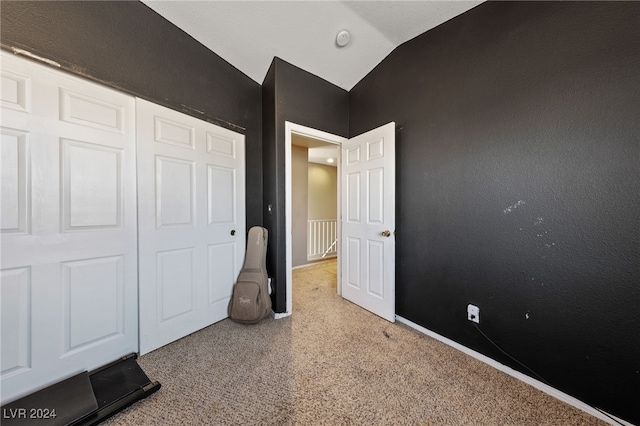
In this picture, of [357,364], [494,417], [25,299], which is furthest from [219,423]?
[494,417]

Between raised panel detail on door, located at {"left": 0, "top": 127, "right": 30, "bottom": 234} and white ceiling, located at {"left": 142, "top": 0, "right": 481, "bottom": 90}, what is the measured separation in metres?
1.30

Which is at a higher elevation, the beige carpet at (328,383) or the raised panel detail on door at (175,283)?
the raised panel detail on door at (175,283)

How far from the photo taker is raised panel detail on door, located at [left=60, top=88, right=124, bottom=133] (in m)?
1.34

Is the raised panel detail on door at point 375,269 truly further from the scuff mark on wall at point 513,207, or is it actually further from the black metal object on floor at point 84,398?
the black metal object on floor at point 84,398

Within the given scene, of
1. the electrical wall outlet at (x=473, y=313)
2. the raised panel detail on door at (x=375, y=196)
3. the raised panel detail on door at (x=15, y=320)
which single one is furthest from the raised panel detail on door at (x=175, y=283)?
the electrical wall outlet at (x=473, y=313)

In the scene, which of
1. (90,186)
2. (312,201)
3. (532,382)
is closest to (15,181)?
(90,186)

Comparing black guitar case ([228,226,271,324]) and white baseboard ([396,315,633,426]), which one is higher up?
black guitar case ([228,226,271,324])

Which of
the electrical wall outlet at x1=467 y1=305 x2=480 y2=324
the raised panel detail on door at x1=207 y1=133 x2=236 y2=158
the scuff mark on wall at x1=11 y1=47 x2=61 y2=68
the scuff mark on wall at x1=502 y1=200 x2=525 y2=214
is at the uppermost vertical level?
the scuff mark on wall at x1=11 y1=47 x2=61 y2=68

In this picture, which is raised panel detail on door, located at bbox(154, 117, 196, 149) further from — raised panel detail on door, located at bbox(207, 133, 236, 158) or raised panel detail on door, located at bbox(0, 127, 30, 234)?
raised panel detail on door, located at bbox(0, 127, 30, 234)

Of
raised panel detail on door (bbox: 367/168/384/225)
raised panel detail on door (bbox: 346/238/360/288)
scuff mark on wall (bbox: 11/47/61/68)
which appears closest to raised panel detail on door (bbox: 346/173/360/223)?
raised panel detail on door (bbox: 367/168/384/225)

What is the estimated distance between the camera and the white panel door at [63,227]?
1187mm

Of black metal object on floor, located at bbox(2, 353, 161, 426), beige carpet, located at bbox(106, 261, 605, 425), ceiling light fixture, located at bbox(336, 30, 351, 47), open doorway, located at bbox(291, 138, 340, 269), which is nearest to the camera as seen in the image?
black metal object on floor, located at bbox(2, 353, 161, 426)

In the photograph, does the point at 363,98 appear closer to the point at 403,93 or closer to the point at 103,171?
the point at 403,93

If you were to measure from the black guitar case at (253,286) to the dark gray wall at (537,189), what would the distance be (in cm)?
146
